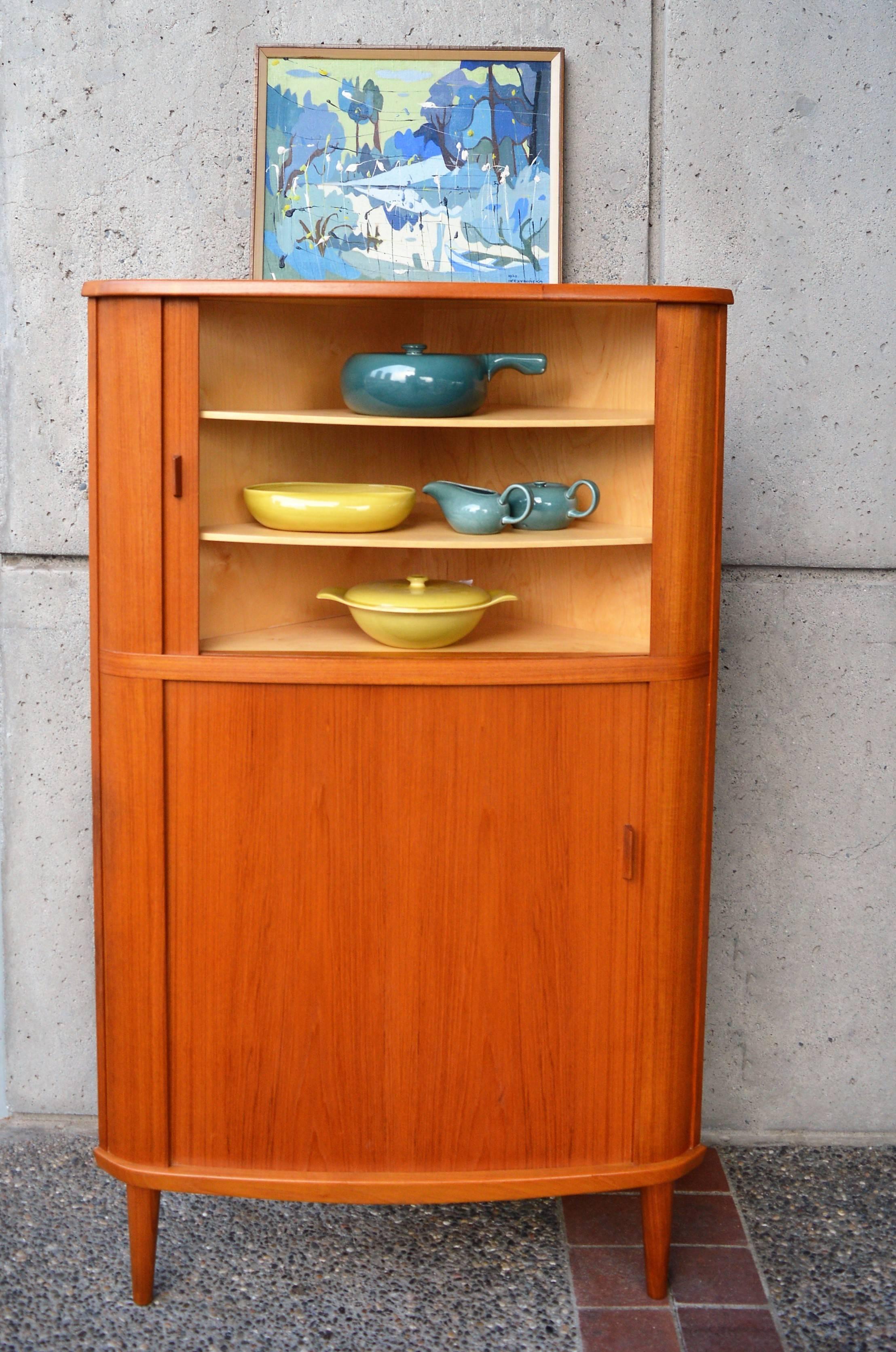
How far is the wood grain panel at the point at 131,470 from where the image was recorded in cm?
201

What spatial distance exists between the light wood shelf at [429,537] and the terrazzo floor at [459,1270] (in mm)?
1400

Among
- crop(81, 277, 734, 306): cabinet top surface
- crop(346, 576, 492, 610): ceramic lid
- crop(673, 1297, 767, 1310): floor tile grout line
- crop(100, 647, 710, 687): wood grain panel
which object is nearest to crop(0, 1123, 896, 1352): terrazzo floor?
crop(673, 1297, 767, 1310): floor tile grout line

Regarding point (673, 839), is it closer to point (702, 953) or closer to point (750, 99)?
point (702, 953)

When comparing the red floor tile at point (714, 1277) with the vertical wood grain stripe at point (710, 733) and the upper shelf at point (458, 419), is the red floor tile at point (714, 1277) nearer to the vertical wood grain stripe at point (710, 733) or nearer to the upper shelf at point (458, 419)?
the vertical wood grain stripe at point (710, 733)

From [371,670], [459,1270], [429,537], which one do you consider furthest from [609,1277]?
[429,537]

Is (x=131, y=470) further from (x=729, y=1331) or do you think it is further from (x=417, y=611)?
(x=729, y=1331)

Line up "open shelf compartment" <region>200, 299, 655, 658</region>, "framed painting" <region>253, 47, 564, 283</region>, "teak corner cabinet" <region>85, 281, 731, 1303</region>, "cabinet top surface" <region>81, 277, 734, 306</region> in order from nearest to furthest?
"cabinet top surface" <region>81, 277, 734, 306</region> < "teak corner cabinet" <region>85, 281, 731, 1303</region> < "open shelf compartment" <region>200, 299, 655, 658</region> < "framed painting" <region>253, 47, 564, 283</region>

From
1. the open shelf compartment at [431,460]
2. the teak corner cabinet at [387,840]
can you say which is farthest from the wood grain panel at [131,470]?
the open shelf compartment at [431,460]

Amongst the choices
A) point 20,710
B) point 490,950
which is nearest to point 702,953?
point 490,950

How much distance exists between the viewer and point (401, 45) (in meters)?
2.56

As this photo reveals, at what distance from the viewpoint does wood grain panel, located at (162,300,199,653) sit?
6.56 ft

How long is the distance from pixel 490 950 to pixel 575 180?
1.63 m

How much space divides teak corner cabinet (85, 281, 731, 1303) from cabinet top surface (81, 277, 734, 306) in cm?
1

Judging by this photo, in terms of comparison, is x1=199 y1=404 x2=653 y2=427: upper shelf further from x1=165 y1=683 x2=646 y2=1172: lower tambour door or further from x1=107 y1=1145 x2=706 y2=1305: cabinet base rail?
x1=107 y1=1145 x2=706 y2=1305: cabinet base rail
